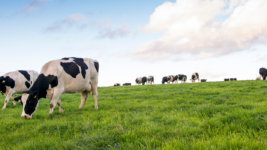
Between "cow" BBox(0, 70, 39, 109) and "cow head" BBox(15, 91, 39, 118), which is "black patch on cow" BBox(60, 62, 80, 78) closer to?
"cow head" BBox(15, 91, 39, 118)

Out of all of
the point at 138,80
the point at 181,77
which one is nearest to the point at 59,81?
the point at 181,77

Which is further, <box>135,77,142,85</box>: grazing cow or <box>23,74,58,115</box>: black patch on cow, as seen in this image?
<box>135,77,142,85</box>: grazing cow

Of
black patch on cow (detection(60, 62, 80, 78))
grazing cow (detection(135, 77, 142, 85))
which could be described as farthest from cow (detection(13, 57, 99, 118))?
grazing cow (detection(135, 77, 142, 85))

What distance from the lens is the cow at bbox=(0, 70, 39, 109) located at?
484 inches

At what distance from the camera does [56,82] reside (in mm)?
7406

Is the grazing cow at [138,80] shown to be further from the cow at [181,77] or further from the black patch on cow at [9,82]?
the black patch on cow at [9,82]

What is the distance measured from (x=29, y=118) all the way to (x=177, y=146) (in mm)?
6168

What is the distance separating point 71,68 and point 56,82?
1.00 metres

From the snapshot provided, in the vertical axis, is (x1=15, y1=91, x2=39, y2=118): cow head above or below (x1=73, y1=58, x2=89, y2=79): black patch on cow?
below

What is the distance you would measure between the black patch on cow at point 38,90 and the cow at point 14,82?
20.8 feet

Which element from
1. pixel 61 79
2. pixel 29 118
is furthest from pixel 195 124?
pixel 29 118

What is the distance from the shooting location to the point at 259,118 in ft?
15.8

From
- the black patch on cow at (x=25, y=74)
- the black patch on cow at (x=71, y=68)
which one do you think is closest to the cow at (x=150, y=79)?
the black patch on cow at (x=25, y=74)

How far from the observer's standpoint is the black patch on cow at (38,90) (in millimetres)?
6938
